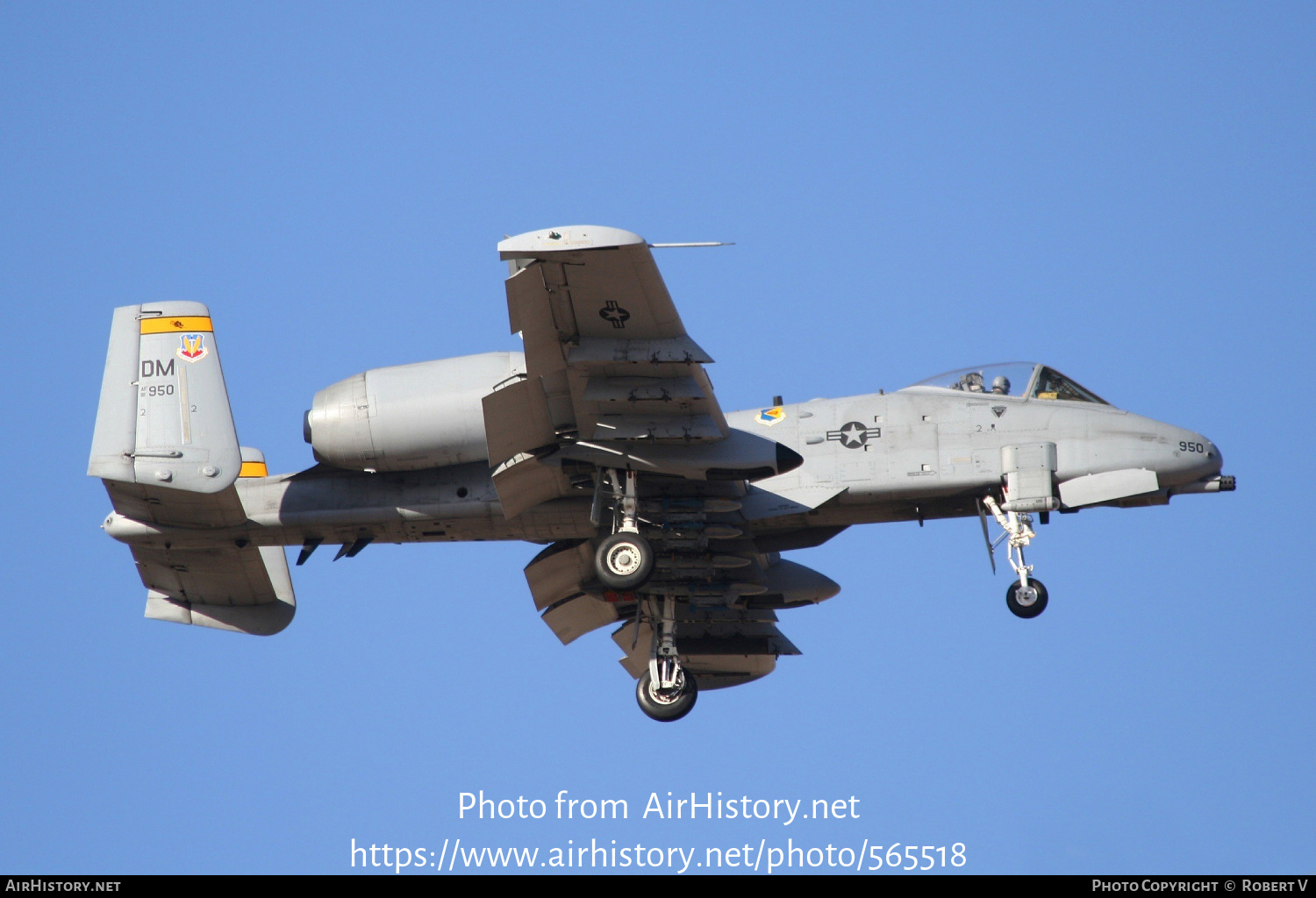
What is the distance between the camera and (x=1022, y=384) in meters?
22.4

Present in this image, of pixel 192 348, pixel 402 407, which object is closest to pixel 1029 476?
pixel 402 407

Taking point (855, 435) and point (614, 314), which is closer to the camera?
point (614, 314)

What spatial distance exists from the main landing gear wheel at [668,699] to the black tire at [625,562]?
334cm

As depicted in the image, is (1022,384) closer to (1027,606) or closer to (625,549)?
(1027,606)

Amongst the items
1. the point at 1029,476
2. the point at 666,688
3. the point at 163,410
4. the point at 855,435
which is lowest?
the point at 666,688

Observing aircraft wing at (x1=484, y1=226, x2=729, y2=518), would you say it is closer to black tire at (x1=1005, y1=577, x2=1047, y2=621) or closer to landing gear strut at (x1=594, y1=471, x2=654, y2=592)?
landing gear strut at (x1=594, y1=471, x2=654, y2=592)

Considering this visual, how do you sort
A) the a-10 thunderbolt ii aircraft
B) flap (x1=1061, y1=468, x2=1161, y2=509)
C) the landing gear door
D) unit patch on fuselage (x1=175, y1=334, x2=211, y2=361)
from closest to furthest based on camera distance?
the a-10 thunderbolt ii aircraft < unit patch on fuselage (x1=175, y1=334, x2=211, y2=361) < flap (x1=1061, y1=468, x2=1161, y2=509) < the landing gear door

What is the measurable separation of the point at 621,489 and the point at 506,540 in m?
2.64

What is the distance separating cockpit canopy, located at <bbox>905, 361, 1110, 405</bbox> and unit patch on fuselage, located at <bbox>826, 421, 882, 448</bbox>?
1010 mm

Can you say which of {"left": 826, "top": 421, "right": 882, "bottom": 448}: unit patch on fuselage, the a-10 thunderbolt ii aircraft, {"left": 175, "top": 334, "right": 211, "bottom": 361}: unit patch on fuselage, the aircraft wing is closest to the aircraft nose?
the a-10 thunderbolt ii aircraft

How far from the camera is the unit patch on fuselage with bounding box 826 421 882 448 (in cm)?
2192

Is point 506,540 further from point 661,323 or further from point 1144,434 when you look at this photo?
point 1144,434

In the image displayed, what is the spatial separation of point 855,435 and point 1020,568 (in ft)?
9.51

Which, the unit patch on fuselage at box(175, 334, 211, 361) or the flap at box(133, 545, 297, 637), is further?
the flap at box(133, 545, 297, 637)
